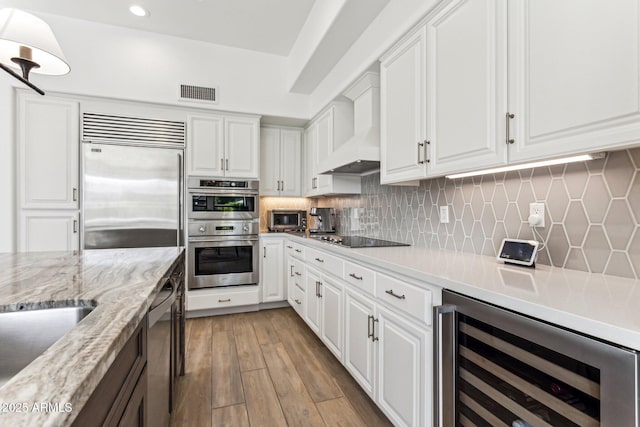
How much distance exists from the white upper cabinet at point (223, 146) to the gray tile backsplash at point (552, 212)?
6.41 ft

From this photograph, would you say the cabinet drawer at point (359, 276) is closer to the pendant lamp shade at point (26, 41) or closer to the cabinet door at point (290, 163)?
the pendant lamp shade at point (26, 41)

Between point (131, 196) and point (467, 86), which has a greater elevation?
Answer: point (467, 86)

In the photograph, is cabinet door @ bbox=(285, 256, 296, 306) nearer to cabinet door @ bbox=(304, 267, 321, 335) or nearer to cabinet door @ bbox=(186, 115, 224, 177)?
cabinet door @ bbox=(304, 267, 321, 335)

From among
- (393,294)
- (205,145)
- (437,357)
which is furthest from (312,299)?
(205,145)

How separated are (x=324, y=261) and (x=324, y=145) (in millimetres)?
Answer: 1476

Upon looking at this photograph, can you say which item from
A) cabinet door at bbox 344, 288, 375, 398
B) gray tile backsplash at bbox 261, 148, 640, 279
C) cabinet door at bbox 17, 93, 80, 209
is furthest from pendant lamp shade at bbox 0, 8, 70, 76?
gray tile backsplash at bbox 261, 148, 640, 279

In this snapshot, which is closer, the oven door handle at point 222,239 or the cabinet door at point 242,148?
the oven door handle at point 222,239

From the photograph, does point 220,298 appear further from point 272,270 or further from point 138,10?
point 138,10

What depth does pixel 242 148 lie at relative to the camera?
11.7 ft

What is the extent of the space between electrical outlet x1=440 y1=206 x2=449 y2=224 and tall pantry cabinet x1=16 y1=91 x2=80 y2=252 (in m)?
3.39

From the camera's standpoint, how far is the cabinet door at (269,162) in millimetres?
3955

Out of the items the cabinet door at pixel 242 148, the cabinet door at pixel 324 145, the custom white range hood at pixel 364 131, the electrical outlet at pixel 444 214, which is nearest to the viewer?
the electrical outlet at pixel 444 214

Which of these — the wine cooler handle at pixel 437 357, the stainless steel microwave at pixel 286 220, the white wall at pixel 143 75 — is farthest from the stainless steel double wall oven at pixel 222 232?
the wine cooler handle at pixel 437 357

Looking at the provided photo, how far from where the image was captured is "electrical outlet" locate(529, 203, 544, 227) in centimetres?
142
